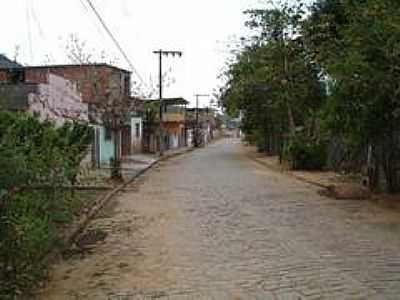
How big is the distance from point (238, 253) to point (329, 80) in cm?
991

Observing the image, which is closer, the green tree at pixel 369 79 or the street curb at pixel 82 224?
the street curb at pixel 82 224

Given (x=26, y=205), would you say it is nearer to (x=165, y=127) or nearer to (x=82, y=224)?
(x=82, y=224)

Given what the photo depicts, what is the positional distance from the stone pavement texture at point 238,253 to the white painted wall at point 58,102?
379 inches

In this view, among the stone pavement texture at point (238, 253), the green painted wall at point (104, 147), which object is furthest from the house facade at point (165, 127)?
the stone pavement texture at point (238, 253)

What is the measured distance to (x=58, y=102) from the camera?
30703mm

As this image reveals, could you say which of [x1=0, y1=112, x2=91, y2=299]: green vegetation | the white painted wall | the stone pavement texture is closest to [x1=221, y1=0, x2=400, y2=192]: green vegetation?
the stone pavement texture

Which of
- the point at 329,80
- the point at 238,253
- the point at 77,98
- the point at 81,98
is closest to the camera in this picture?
the point at 238,253

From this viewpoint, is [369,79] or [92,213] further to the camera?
[92,213]

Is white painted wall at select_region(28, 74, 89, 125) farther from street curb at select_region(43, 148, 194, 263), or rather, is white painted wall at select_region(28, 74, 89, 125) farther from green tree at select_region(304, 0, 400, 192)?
green tree at select_region(304, 0, 400, 192)

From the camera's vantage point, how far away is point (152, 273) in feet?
30.0

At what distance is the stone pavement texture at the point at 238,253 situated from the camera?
8.07 meters

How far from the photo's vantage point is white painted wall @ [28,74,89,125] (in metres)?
27.1

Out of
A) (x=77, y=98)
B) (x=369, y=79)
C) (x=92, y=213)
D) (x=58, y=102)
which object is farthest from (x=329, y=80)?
(x=77, y=98)

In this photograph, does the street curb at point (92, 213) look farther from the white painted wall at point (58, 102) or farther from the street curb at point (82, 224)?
the white painted wall at point (58, 102)
